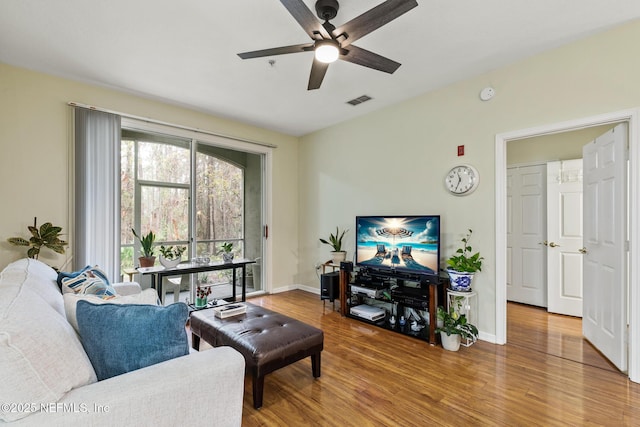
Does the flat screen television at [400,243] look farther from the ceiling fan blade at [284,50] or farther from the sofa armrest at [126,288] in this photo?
the sofa armrest at [126,288]

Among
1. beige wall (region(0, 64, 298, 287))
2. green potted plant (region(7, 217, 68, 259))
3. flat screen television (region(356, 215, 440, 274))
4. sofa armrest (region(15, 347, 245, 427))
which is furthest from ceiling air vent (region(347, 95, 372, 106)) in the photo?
green potted plant (region(7, 217, 68, 259))

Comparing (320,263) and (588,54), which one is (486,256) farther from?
(320,263)

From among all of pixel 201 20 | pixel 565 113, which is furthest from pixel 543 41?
pixel 201 20

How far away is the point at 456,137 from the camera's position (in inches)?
130

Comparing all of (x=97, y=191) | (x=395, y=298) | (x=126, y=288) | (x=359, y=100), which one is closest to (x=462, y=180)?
(x=395, y=298)

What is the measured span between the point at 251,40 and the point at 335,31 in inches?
36.8

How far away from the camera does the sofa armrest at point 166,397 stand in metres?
0.95

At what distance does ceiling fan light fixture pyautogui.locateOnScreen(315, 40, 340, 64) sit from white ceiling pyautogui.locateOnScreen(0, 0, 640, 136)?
1.16 feet

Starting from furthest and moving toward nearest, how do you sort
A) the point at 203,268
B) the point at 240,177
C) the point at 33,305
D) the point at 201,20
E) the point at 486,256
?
1. the point at 240,177
2. the point at 203,268
3. the point at 486,256
4. the point at 201,20
5. the point at 33,305

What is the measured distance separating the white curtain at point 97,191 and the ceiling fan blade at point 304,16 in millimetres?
2749

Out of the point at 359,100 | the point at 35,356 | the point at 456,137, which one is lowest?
the point at 35,356

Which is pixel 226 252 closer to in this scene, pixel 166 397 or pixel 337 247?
pixel 337 247

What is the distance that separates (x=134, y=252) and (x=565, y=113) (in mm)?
4903

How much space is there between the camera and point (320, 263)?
491 cm
